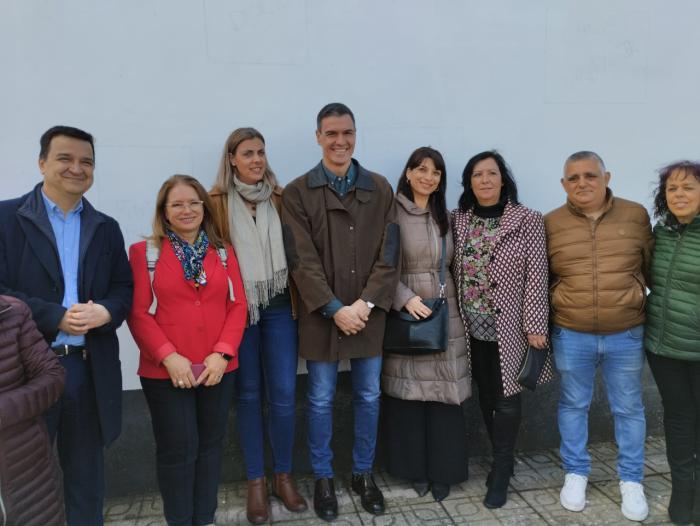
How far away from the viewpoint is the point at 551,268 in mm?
2980

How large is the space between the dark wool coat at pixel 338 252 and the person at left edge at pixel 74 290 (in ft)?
2.98

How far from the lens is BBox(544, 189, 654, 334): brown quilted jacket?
2781mm

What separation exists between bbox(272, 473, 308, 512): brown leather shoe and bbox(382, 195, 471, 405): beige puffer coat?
33.2 inches

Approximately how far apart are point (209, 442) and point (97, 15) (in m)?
2.53

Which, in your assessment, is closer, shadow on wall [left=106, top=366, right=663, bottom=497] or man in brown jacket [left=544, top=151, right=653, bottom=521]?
man in brown jacket [left=544, top=151, right=653, bottom=521]

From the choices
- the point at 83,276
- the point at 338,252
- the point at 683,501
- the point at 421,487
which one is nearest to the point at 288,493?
the point at 421,487

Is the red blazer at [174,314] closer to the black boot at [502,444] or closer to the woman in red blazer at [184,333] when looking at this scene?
the woman in red blazer at [184,333]

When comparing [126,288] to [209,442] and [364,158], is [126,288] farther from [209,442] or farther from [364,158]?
[364,158]

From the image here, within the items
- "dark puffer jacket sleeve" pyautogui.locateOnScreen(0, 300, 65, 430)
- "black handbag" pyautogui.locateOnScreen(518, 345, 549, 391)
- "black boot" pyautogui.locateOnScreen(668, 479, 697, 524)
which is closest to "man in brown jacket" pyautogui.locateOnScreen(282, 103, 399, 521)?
"black handbag" pyautogui.locateOnScreen(518, 345, 549, 391)

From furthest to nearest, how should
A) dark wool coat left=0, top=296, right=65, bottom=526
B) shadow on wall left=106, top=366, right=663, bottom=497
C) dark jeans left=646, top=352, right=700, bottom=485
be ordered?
shadow on wall left=106, top=366, right=663, bottom=497, dark jeans left=646, top=352, right=700, bottom=485, dark wool coat left=0, top=296, right=65, bottom=526

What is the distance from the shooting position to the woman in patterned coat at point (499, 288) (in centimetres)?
288

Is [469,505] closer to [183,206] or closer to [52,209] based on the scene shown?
[183,206]

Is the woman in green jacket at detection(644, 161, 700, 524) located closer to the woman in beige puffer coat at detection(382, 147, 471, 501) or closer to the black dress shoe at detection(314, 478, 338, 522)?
the woman in beige puffer coat at detection(382, 147, 471, 501)

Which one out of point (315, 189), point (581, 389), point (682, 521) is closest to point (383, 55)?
point (315, 189)
